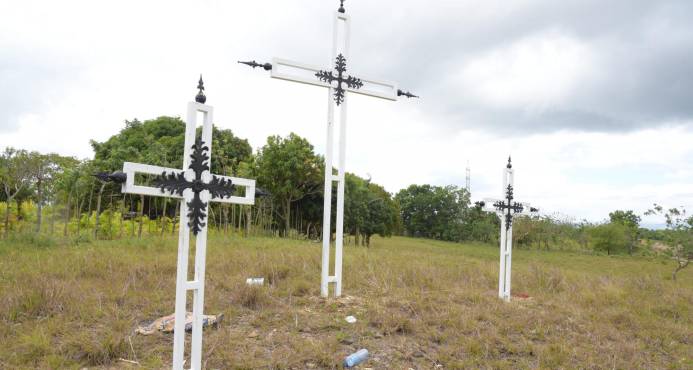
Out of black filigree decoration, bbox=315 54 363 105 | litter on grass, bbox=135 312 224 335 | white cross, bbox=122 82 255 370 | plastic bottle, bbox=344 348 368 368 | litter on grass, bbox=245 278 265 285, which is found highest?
black filigree decoration, bbox=315 54 363 105

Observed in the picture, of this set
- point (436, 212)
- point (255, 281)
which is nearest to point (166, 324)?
point (255, 281)

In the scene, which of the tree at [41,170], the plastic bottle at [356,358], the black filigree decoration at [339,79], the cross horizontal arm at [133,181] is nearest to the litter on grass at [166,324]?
the plastic bottle at [356,358]

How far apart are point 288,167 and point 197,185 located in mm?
14144

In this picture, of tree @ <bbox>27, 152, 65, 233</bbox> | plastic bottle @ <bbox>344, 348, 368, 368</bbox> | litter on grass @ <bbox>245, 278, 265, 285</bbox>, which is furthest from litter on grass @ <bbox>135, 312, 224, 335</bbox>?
tree @ <bbox>27, 152, 65, 233</bbox>

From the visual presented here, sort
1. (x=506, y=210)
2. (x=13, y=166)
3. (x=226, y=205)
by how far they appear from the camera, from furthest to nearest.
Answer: (x=226, y=205) → (x=13, y=166) → (x=506, y=210)

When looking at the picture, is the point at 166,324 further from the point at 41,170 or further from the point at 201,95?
the point at 41,170

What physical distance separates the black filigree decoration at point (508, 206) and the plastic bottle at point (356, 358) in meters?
4.05

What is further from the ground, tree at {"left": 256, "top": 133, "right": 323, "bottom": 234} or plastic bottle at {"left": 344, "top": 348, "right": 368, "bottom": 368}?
tree at {"left": 256, "top": 133, "right": 323, "bottom": 234}

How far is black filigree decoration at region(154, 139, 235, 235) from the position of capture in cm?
349

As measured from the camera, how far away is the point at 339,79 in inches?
264

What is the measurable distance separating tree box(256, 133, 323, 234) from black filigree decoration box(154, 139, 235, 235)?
13854mm

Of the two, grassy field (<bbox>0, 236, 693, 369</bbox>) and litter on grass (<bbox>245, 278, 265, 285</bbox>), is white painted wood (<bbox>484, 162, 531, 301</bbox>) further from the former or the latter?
litter on grass (<bbox>245, 278, 265, 285</bbox>)

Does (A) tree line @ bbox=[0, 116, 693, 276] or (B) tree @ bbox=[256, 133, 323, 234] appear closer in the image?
(A) tree line @ bbox=[0, 116, 693, 276]

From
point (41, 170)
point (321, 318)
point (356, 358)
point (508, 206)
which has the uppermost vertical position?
point (41, 170)
